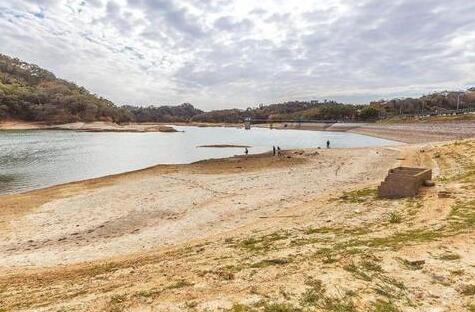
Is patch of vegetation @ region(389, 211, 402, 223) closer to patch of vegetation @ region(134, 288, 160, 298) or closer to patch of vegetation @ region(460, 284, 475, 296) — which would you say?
patch of vegetation @ region(460, 284, 475, 296)

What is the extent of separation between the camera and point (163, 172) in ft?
131

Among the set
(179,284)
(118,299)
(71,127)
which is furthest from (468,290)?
(71,127)

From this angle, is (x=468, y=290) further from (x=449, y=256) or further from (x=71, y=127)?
(x=71, y=127)

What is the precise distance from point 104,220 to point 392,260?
15806 mm

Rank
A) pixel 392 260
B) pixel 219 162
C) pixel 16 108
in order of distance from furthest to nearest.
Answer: pixel 16 108
pixel 219 162
pixel 392 260

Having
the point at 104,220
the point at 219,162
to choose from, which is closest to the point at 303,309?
the point at 104,220

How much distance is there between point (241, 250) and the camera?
11.8 m

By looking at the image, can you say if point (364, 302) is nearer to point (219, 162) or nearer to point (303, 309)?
point (303, 309)

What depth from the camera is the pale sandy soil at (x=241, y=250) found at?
746 cm

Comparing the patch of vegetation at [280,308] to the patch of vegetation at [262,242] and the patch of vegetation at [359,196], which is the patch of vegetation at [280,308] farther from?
the patch of vegetation at [359,196]

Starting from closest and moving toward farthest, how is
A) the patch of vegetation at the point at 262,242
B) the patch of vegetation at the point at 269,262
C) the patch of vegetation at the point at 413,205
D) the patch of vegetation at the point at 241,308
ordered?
the patch of vegetation at the point at 241,308
the patch of vegetation at the point at 269,262
the patch of vegetation at the point at 262,242
the patch of vegetation at the point at 413,205

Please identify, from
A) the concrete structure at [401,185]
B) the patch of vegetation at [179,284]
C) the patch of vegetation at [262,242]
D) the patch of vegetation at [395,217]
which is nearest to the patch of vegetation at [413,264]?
the patch of vegetation at [262,242]

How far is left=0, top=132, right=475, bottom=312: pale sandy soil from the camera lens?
7.46 meters

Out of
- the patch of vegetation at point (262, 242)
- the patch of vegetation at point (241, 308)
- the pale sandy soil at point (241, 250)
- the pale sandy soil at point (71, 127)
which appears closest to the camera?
the patch of vegetation at point (241, 308)
